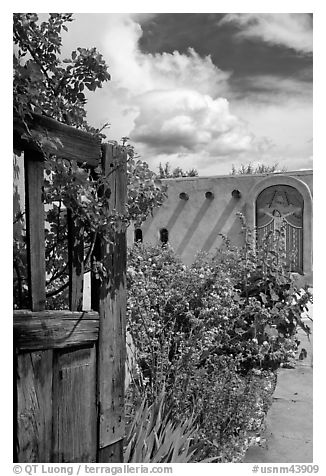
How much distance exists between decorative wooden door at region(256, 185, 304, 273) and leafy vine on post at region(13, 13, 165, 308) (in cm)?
832

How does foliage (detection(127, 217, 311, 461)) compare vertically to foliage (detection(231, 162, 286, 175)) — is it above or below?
below

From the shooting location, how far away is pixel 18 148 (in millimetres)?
1604

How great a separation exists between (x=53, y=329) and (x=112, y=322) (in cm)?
33

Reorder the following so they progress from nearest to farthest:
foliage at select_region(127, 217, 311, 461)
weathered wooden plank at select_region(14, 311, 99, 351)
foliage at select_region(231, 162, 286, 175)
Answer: weathered wooden plank at select_region(14, 311, 99, 351)
foliage at select_region(127, 217, 311, 461)
foliage at select_region(231, 162, 286, 175)

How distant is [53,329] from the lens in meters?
1.66

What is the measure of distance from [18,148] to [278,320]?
7.43ft

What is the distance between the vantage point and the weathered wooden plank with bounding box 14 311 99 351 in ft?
5.15

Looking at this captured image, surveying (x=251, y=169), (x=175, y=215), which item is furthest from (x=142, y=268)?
(x=251, y=169)

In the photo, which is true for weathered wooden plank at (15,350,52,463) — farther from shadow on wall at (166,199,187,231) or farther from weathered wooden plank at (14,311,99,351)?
shadow on wall at (166,199,187,231)

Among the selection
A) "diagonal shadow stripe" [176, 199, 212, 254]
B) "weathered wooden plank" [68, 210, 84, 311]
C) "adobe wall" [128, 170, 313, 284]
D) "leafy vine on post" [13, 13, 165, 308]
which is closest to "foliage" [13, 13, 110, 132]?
"leafy vine on post" [13, 13, 165, 308]

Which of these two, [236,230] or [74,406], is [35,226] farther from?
[236,230]
